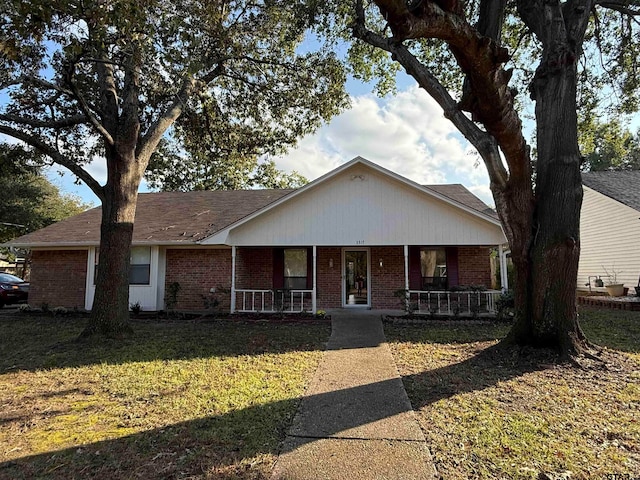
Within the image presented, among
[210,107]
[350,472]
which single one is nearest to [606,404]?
[350,472]

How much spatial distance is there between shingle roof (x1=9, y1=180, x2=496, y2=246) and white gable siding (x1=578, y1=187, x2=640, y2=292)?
24.9ft

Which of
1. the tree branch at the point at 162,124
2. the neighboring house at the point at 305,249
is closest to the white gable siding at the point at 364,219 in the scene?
the neighboring house at the point at 305,249

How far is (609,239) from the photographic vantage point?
57.6ft

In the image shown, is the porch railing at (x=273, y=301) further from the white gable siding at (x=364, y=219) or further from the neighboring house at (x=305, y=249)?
the white gable siding at (x=364, y=219)

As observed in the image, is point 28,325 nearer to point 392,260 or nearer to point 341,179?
point 341,179

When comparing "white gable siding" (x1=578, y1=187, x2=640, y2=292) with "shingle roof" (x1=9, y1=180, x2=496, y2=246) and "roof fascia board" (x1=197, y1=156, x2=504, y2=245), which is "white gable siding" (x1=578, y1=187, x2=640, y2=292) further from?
"roof fascia board" (x1=197, y1=156, x2=504, y2=245)

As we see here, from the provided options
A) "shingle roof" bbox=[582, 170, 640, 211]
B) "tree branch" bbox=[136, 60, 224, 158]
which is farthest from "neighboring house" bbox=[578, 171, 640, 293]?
"tree branch" bbox=[136, 60, 224, 158]

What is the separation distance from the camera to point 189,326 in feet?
33.9

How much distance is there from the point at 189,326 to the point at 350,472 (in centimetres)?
829

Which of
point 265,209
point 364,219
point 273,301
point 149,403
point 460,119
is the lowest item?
point 149,403

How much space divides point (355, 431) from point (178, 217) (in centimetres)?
1257

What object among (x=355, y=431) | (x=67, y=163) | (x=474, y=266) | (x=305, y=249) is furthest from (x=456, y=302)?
(x=67, y=163)

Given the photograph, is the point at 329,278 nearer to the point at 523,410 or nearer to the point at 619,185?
the point at 523,410

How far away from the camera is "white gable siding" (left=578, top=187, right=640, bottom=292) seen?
15734 millimetres
